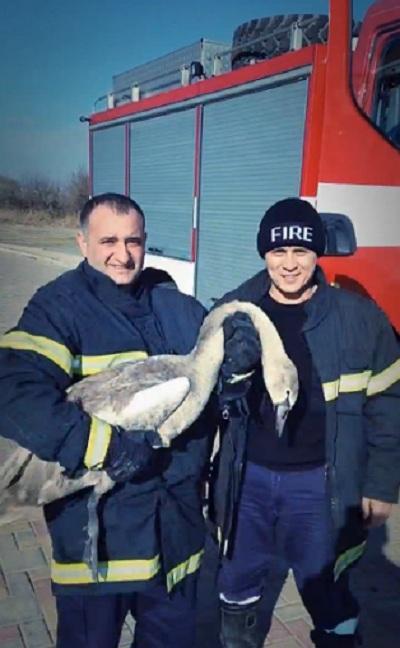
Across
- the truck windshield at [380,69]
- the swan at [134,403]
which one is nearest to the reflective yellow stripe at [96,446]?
the swan at [134,403]

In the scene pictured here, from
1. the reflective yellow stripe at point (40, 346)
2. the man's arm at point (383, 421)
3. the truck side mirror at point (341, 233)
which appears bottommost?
the man's arm at point (383, 421)

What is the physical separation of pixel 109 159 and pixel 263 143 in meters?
3.83

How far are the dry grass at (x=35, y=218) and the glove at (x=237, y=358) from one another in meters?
31.6

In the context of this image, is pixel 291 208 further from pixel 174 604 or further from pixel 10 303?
pixel 10 303

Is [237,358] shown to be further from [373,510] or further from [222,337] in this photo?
[373,510]

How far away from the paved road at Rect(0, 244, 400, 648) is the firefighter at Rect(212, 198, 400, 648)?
610 mm

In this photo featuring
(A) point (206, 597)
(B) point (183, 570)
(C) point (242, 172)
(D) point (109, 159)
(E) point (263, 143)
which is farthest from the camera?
(D) point (109, 159)

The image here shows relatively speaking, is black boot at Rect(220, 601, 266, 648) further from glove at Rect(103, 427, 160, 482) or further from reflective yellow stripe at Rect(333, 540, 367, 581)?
glove at Rect(103, 427, 160, 482)

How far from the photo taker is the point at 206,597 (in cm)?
304

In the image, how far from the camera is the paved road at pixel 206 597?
107 inches

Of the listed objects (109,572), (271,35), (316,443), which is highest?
(271,35)

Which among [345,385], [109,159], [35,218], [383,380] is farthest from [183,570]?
[35,218]

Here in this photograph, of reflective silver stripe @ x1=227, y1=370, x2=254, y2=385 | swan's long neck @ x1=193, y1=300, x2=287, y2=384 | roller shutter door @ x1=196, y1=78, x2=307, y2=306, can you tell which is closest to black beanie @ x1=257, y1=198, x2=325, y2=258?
swan's long neck @ x1=193, y1=300, x2=287, y2=384

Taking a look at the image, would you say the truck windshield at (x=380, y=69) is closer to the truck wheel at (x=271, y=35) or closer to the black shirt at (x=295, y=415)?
the truck wheel at (x=271, y=35)
